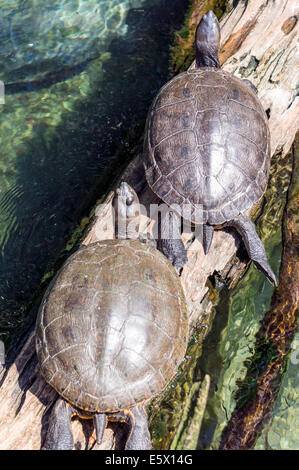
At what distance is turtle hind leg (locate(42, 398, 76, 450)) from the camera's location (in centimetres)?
321

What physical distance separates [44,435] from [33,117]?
14.0 feet

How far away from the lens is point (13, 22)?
6820 mm

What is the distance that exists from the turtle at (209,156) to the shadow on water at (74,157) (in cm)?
154

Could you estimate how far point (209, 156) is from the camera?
3908 millimetres

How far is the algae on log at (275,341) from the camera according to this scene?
3.87 meters

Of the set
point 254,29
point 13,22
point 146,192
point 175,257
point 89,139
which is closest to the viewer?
point 175,257

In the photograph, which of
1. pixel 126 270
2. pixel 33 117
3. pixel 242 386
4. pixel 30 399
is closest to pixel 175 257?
pixel 126 270

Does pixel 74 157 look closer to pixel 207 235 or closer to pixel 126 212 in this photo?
pixel 126 212

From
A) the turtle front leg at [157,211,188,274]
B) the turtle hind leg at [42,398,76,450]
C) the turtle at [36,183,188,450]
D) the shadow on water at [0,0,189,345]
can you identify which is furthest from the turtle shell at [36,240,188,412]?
the shadow on water at [0,0,189,345]

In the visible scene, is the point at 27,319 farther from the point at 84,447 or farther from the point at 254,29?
the point at 254,29

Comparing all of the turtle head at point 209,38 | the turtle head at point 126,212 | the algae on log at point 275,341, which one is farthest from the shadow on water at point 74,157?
the algae on log at point 275,341

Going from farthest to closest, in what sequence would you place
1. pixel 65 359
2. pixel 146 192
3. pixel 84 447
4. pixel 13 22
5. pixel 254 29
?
pixel 13 22, pixel 254 29, pixel 146 192, pixel 84 447, pixel 65 359

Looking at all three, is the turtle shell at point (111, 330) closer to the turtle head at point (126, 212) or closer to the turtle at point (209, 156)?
the turtle head at point (126, 212)

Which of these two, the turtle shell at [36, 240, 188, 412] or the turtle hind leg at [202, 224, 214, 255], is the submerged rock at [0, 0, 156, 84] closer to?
the turtle hind leg at [202, 224, 214, 255]
